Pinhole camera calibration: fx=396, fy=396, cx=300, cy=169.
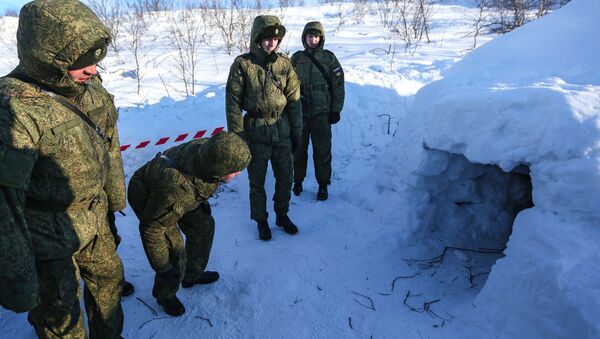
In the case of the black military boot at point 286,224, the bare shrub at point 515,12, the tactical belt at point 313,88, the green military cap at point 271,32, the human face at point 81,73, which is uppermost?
the bare shrub at point 515,12

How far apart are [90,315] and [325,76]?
331cm

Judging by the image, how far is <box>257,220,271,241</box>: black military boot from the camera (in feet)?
12.3

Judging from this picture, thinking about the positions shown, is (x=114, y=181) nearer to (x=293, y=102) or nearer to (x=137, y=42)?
(x=293, y=102)

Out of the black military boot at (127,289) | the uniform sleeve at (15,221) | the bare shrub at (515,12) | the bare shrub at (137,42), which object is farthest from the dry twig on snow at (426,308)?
the bare shrub at (515,12)

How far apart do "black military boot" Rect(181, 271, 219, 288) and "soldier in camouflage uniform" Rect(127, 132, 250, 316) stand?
0.17 meters

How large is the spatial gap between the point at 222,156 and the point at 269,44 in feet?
5.34

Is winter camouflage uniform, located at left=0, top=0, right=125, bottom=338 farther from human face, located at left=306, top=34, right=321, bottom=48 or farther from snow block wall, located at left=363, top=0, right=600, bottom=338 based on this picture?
human face, located at left=306, top=34, right=321, bottom=48

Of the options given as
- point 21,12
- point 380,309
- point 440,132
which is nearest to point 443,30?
point 440,132

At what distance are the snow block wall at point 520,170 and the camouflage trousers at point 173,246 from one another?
1.76 meters

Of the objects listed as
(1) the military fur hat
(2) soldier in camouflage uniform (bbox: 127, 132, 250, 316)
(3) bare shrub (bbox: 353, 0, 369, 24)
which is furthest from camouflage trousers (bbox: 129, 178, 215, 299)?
(3) bare shrub (bbox: 353, 0, 369, 24)

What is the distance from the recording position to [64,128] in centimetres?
170

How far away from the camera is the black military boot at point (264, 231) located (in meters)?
3.73

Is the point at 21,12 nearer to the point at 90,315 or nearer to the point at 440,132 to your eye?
the point at 90,315

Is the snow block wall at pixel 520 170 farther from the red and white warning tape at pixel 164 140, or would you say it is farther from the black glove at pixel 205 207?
the red and white warning tape at pixel 164 140
